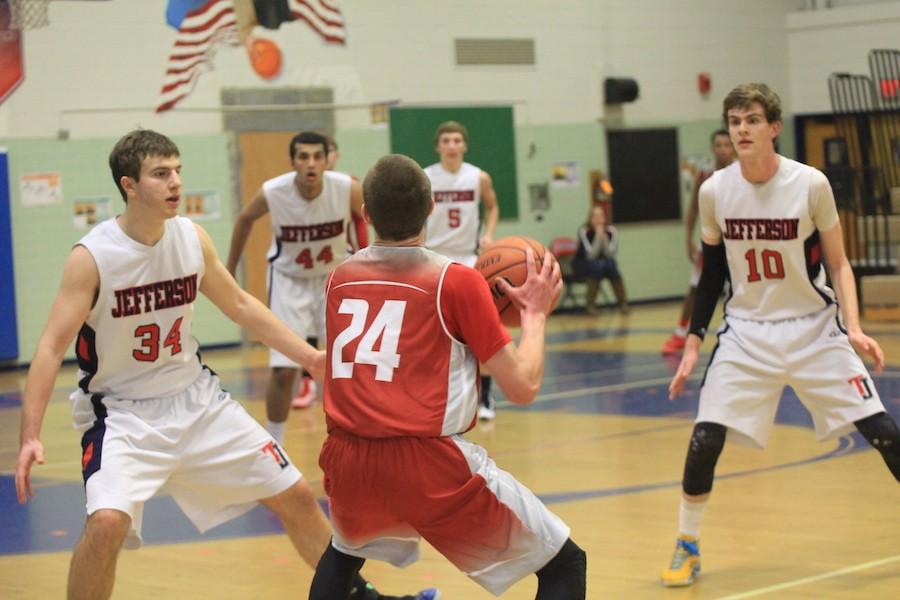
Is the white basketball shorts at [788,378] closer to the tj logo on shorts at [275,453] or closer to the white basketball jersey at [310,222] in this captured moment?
the tj logo on shorts at [275,453]

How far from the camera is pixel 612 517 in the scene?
6836 mm

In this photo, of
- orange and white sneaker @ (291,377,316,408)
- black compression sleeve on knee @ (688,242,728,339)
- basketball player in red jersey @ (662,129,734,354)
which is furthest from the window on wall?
black compression sleeve on knee @ (688,242,728,339)

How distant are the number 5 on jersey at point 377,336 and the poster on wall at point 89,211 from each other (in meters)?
11.9

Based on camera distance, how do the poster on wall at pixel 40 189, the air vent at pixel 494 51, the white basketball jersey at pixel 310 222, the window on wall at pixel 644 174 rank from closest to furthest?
the white basketball jersey at pixel 310 222 → the poster on wall at pixel 40 189 → the air vent at pixel 494 51 → the window on wall at pixel 644 174

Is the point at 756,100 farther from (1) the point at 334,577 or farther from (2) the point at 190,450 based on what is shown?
(1) the point at 334,577

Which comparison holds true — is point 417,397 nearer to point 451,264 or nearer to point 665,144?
point 451,264

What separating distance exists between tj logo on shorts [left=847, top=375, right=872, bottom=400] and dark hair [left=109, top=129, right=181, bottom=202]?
269 centimetres

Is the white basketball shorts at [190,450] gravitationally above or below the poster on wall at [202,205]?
below

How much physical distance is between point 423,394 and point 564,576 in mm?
631

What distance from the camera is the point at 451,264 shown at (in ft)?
12.7

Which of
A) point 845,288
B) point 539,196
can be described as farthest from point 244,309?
point 539,196

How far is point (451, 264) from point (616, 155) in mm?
16753

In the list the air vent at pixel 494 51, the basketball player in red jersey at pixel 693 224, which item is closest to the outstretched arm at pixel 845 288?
the basketball player in red jersey at pixel 693 224

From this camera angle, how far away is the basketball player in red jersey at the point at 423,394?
3.82 metres
